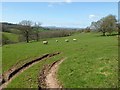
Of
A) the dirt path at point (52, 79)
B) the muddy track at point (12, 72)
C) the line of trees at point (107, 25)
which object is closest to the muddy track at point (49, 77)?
the dirt path at point (52, 79)

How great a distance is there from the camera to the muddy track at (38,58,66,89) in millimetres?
22152

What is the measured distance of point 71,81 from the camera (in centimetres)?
2236

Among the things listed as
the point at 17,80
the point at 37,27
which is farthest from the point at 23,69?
the point at 37,27

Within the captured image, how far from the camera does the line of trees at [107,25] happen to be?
8900 cm

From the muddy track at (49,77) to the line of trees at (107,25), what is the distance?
60866mm

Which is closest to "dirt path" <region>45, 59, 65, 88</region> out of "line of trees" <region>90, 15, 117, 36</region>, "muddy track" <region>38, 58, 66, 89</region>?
"muddy track" <region>38, 58, 66, 89</region>

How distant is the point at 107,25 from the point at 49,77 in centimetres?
6703

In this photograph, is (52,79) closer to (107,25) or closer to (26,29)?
(107,25)

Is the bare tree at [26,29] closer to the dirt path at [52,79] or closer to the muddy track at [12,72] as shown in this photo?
the muddy track at [12,72]

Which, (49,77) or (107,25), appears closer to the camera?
(49,77)

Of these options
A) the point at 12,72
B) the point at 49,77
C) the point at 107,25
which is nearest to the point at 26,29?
the point at 107,25

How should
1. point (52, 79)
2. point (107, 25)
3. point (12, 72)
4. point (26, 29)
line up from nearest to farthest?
point (52, 79) < point (12, 72) < point (107, 25) < point (26, 29)

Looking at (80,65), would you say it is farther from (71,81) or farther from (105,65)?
(71,81)

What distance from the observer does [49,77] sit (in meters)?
25.0
